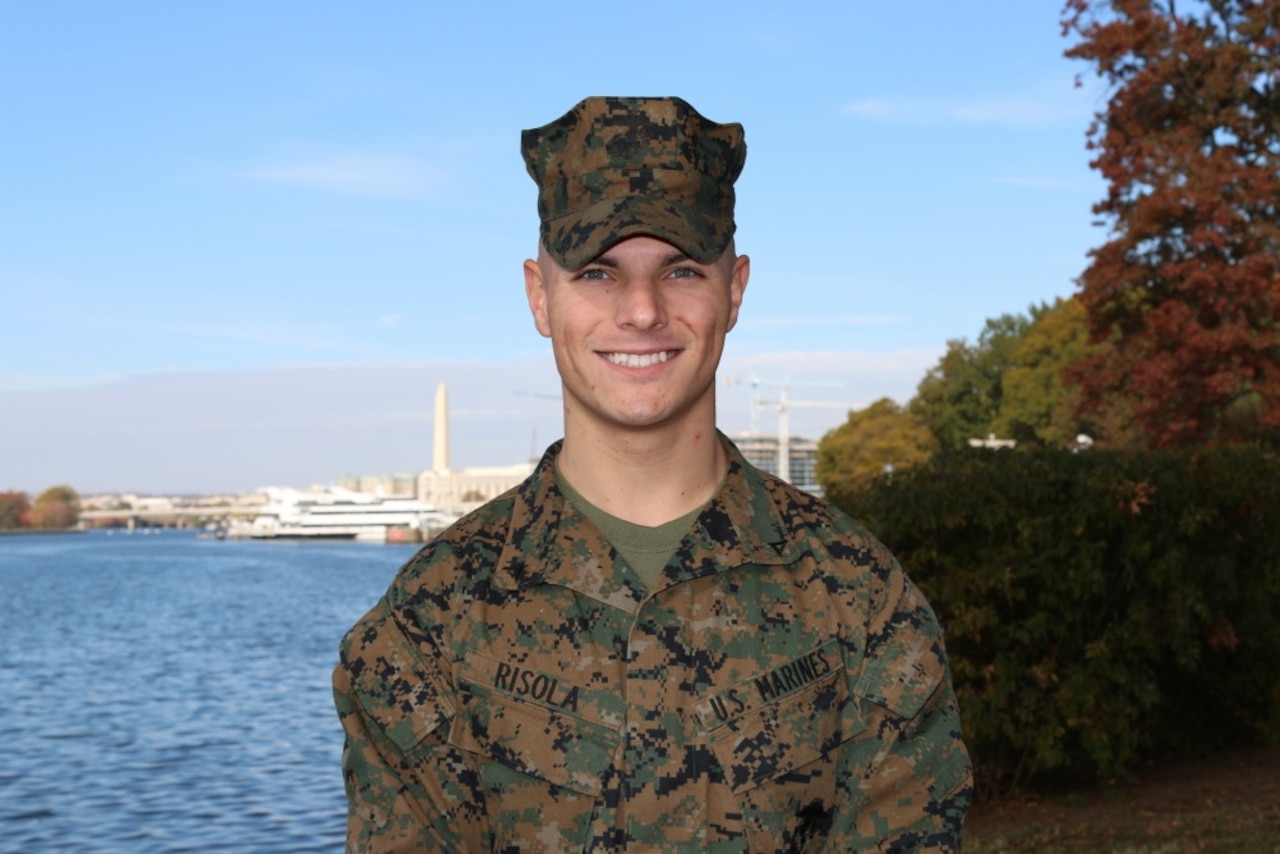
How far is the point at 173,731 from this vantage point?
26.5m

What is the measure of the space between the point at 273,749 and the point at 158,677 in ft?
Result: 54.0

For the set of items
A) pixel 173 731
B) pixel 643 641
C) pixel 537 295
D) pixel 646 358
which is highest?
pixel 537 295

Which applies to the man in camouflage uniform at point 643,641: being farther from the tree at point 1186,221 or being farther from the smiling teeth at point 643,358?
the tree at point 1186,221

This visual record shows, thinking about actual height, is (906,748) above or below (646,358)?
below

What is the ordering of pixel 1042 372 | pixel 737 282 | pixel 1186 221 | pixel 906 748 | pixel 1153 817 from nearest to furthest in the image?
pixel 906 748
pixel 737 282
pixel 1153 817
pixel 1186 221
pixel 1042 372

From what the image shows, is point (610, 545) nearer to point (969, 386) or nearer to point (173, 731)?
point (173, 731)

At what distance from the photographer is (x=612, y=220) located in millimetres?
2861

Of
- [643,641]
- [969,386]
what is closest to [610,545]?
[643,641]

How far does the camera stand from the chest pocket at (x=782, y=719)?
2.88 meters

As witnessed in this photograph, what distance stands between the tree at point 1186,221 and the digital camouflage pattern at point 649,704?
1987 centimetres

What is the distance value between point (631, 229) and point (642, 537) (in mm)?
628

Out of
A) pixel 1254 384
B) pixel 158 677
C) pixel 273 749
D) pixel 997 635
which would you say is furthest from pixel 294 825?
pixel 158 677

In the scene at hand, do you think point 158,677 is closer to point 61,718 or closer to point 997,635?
point 61,718

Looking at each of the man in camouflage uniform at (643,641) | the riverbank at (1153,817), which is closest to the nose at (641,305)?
the man in camouflage uniform at (643,641)
